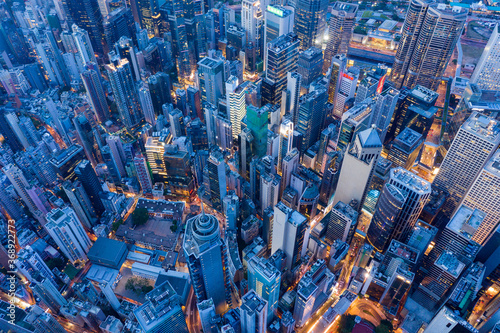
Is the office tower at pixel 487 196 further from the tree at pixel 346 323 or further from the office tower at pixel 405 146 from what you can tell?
the tree at pixel 346 323

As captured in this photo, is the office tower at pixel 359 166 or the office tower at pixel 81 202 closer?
the office tower at pixel 359 166

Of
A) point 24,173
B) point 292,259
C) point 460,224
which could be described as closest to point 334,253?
point 292,259

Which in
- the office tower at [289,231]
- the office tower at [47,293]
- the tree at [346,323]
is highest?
the office tower at [289,231]

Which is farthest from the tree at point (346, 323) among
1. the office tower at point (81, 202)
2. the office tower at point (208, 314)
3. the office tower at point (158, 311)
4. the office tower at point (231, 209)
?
the office tower at point (81, 202)

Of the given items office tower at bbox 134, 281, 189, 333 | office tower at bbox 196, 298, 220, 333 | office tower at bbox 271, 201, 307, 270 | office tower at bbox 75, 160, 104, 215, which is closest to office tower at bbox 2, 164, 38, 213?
office tower at bbox 75, 160, 104, 215

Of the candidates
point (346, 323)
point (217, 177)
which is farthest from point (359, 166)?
point (346, 323)

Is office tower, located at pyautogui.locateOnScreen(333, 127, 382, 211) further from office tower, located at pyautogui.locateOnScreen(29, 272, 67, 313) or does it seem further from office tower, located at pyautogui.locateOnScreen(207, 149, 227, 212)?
office tower, located at pyautogui.locateOnScreen(29, 272, 67, 313)
